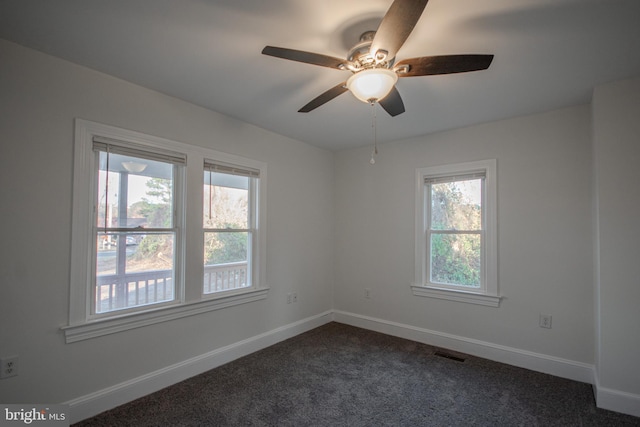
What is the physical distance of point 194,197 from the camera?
9.62 feet

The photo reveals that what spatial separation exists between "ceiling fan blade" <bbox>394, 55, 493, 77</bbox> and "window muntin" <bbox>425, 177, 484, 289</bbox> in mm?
2029

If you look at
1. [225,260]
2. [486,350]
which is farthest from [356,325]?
[225,260]

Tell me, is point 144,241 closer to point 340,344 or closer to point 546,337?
point 340,344

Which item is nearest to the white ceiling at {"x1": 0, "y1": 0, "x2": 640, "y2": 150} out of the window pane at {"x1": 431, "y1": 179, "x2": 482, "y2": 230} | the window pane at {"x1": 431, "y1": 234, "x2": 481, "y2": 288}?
the window pane at {"x1": 431, "y1": 179, "x2": 482, "y2": 230}

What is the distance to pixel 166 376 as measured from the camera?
265 centimetres

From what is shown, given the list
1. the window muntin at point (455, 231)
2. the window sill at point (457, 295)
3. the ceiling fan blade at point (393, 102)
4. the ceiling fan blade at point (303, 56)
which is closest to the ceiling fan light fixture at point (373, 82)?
the ceiling fan blade at point (303, 56)

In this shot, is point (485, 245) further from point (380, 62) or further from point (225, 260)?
point (225, 260)

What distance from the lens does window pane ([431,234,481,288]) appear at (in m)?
3.48

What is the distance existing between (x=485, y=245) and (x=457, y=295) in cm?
63

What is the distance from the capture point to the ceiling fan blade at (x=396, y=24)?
130 centimetres

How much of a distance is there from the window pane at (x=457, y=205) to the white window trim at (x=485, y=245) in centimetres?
11

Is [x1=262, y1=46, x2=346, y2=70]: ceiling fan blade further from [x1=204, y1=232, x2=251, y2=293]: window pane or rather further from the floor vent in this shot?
the floor vent

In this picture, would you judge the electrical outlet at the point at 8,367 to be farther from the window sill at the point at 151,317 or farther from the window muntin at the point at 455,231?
the window muntin at the point at 455,231

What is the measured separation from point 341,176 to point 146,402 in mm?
3374
